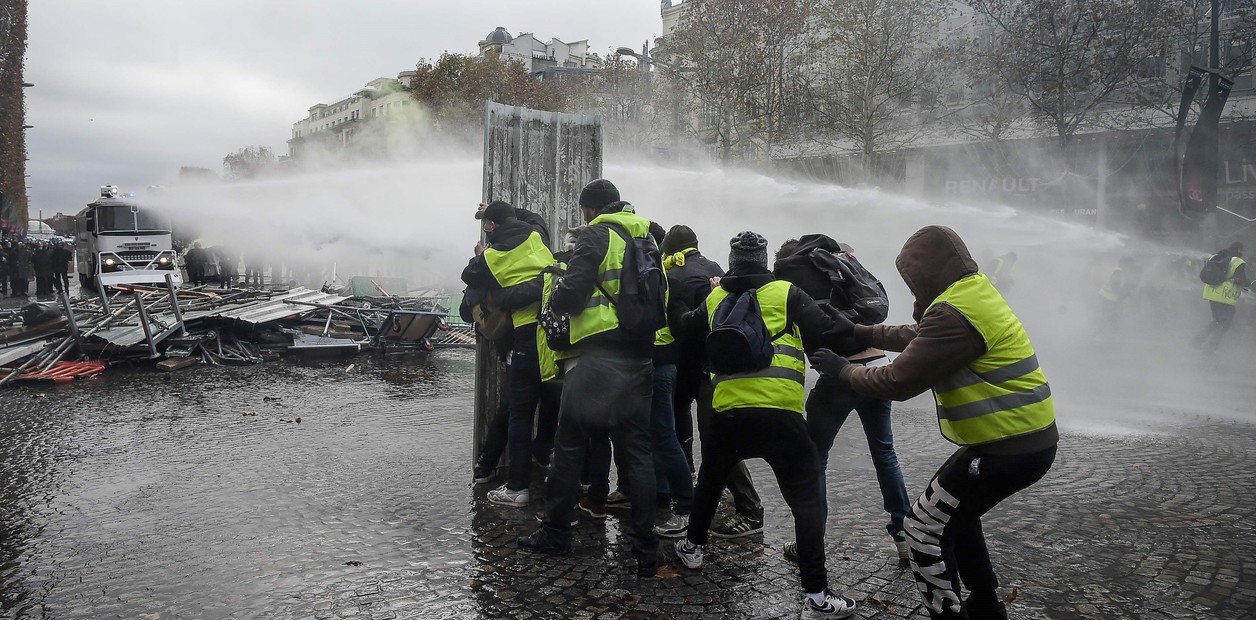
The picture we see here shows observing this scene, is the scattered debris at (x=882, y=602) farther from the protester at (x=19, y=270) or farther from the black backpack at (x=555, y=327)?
the protester at (x=19, y=270)

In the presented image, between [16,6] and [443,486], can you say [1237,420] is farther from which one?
[16,6]

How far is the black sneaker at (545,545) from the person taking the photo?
14.2 feet

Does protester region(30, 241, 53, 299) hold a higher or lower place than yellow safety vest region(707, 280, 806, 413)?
lower

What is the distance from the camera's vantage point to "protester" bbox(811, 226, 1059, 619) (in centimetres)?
295

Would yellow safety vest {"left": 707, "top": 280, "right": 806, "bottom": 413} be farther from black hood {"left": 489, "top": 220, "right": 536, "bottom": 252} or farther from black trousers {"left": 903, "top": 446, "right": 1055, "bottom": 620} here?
black hood {"left": 489, "top": 220, "right": 536, "bottom": 252}

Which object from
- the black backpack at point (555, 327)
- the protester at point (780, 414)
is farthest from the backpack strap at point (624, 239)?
the protester at point (780, 414)

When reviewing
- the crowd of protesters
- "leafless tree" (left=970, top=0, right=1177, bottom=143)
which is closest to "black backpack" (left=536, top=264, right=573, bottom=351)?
the crowd of protesters

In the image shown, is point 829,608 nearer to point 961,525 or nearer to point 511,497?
point 961,525

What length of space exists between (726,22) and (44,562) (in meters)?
24.0

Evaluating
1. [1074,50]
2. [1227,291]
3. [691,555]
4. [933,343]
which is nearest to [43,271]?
[691,555]

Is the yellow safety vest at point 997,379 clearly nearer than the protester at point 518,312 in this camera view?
Yes

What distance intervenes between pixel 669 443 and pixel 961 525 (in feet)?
6.73

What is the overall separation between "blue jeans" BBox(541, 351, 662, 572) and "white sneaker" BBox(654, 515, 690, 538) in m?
0.58

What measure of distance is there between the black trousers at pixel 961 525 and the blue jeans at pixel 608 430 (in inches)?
54.8
